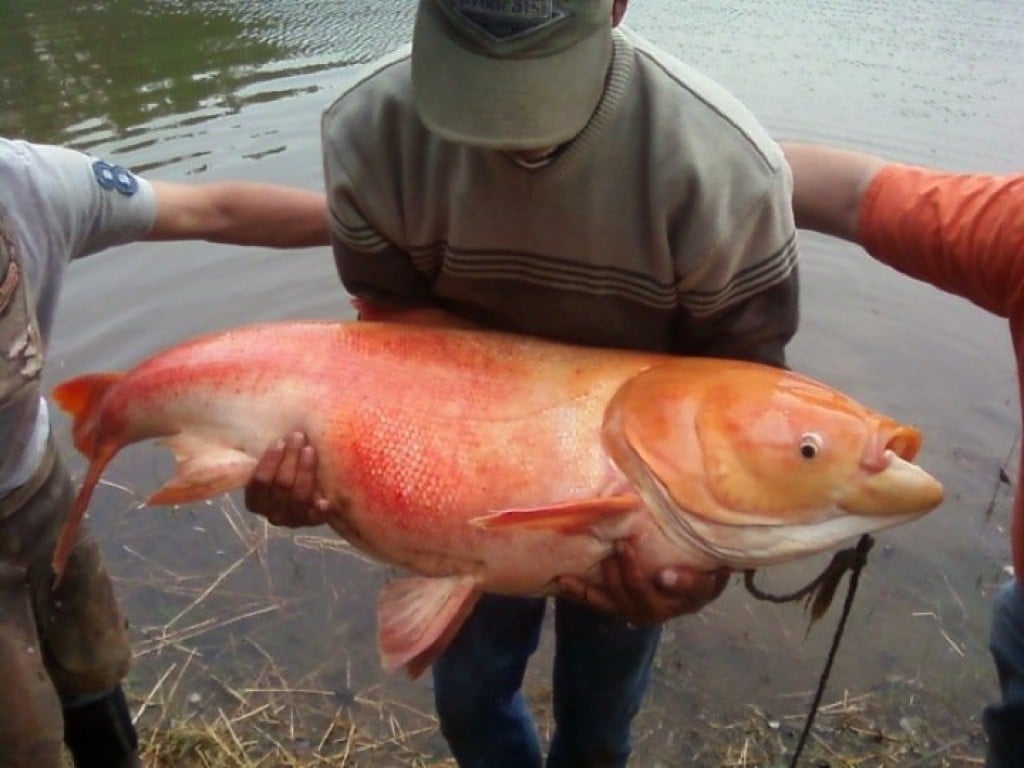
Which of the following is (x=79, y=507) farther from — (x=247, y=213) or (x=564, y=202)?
(x=564, y=202)

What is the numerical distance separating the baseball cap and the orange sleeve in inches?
40.0

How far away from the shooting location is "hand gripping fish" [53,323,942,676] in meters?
1.81

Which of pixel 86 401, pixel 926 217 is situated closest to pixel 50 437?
pixel 86 401

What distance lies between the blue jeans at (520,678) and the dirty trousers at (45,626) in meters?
0.86

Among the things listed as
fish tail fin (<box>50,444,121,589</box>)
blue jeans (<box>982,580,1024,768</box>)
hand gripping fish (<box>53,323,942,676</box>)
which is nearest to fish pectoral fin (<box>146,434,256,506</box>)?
hand gripping fish (<box>53,323,942,676</box>)

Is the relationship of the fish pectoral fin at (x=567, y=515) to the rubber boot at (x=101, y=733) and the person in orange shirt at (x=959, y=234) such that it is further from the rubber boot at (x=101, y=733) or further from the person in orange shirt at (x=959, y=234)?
the rubber boot at (x=101, y=733)

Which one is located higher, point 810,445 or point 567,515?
point 810,445

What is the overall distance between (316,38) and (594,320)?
11102mm

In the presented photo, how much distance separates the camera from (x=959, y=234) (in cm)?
227

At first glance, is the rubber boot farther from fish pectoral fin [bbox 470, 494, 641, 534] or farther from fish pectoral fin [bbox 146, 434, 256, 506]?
fish pectoral fin [bbox 470, 494, 641, 534]

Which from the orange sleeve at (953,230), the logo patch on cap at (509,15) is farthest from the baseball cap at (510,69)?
the orange sleeve at (953,230)

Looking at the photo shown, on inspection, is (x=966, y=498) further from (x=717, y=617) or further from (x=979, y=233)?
(x=979, y=233)

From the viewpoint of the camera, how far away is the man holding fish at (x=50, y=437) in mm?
2262

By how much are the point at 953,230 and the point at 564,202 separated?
938mm
